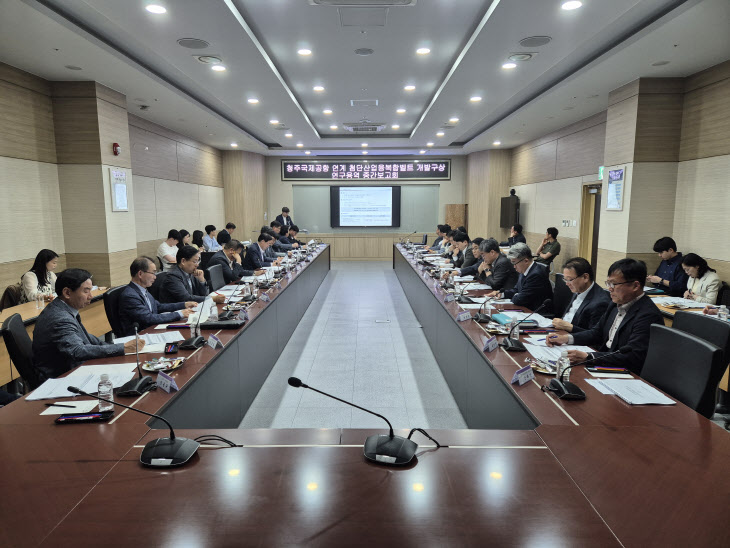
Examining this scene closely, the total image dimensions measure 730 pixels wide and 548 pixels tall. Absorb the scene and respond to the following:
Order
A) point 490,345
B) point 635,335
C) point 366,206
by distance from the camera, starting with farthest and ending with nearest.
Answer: point 366,206 < point 490,345 < point 635,335

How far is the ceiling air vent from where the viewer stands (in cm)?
866

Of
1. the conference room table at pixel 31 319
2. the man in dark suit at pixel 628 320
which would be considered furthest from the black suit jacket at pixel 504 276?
the conference room table at pixel 31 319

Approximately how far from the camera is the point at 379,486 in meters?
1.31

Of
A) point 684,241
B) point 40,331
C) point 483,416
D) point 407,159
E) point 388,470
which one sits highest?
point 407,159

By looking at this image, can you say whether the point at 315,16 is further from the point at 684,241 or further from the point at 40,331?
the point at 684,241

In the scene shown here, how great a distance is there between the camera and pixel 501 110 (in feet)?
25.3

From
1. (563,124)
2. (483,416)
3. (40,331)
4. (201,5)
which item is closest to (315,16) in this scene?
(201,5)

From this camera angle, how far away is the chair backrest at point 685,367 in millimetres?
1828

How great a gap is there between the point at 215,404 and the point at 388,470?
1.48 meters

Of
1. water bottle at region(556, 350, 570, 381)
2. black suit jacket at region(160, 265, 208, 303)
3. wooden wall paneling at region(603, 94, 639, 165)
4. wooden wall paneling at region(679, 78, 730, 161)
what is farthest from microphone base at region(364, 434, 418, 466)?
wooden wall paneling at region(603, 94, 639, 165)

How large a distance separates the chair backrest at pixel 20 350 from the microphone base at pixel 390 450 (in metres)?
1.95

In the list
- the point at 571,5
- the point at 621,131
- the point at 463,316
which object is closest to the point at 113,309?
the point at 463,316

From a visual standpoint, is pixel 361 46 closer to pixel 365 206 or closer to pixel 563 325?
pixel 563 325

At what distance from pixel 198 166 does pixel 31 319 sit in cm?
679
